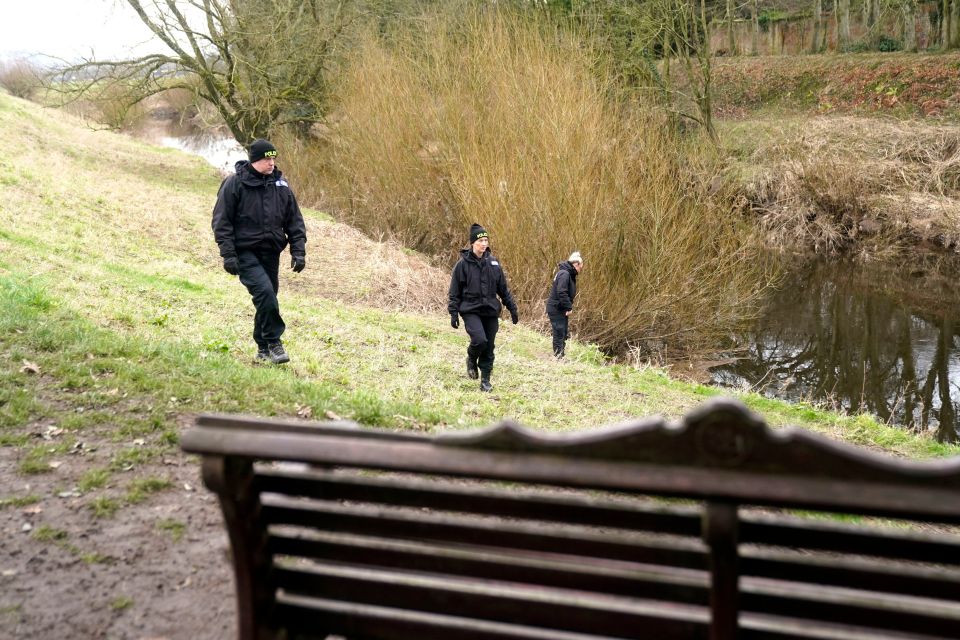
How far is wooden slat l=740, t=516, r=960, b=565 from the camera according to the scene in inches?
76.4

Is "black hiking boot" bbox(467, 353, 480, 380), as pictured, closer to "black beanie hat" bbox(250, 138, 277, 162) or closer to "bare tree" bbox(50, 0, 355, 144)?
"black beanie hat" bbox(250, 138, 277, 162)

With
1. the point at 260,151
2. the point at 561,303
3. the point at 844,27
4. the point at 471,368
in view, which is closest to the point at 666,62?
the point at 561,303

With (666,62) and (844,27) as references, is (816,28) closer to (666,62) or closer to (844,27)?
(844,27)

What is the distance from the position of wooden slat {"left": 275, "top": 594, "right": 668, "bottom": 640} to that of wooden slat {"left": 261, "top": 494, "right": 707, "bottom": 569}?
0.87 ft

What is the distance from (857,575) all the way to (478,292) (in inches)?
292

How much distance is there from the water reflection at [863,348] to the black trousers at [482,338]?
21.5 ft

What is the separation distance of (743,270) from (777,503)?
52.7 ft

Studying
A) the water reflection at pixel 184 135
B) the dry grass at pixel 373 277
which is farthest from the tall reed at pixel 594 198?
the water reflection at pixel 184 135

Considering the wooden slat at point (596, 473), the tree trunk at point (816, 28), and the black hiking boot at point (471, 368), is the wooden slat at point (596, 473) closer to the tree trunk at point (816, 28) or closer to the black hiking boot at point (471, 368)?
the black hiking boot at point (471, 368)

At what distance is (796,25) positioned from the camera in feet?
161

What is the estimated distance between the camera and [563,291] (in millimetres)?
13297

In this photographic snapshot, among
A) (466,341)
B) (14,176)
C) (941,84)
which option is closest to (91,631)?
(466,341)

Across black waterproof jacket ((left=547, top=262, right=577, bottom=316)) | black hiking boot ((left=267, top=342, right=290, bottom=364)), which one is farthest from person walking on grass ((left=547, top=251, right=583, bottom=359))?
black hiking boot ((left=267, top=342, right=290, bottom=364))

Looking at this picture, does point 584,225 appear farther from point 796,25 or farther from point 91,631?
point 796,25
